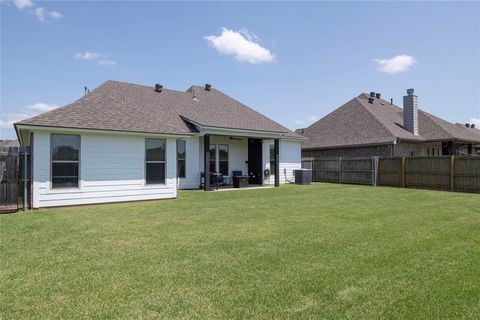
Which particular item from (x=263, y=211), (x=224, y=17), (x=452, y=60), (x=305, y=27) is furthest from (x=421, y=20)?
(x=263, y=211)

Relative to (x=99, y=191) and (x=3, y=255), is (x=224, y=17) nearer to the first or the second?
(x=99, y=191)

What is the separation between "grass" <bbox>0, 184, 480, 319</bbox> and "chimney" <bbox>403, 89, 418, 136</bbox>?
17550 mm

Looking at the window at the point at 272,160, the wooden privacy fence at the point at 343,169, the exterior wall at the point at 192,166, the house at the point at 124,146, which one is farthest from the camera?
A: the window at the point at 272,160

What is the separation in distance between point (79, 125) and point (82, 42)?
5.93m

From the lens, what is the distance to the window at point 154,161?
1304cm

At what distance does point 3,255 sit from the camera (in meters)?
5.52

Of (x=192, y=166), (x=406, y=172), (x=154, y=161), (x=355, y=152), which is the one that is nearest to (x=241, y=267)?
(x=154, y=161)

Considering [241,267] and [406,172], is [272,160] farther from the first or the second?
[241,267]

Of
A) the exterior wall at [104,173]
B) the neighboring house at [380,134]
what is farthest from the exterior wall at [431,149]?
the exterior wall at [104,173]

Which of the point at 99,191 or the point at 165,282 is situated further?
the point at 99,191

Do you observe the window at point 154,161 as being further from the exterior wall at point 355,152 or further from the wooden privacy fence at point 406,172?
the exterior wall at point 355,152

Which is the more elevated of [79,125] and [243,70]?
[243,70]

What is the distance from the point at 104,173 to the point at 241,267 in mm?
8788

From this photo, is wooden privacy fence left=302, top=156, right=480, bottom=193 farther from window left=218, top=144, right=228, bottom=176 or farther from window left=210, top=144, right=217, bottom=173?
window left=210, top=144, right=217, bottom=173
